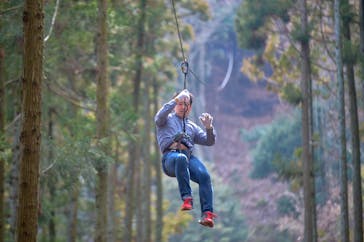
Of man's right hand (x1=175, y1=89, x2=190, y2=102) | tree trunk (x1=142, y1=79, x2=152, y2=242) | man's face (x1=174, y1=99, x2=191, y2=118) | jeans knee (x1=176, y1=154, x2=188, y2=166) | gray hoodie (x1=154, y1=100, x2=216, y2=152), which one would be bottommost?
jeans knee (x1=176, y1=154, x2=188, y2=166)

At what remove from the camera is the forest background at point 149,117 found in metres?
14.0

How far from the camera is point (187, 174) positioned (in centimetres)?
851

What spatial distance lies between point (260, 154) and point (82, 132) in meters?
25.6

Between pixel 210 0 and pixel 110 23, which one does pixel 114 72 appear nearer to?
pixel 110 23

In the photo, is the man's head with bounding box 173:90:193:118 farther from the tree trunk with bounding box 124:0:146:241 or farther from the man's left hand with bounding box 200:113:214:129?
the tree trunk with bounding box 124:0:146:241

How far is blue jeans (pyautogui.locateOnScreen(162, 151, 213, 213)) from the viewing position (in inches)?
333

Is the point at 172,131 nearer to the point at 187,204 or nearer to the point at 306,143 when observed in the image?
the point at 187,204

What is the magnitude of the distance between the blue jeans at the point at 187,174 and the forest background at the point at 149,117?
1396 millimetres

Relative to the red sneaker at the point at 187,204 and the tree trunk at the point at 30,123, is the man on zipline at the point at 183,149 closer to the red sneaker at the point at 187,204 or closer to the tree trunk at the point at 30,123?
the red sneaker at the point at 187,204

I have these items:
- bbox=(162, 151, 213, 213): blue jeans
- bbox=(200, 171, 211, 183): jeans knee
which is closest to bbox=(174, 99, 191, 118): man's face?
bbox=(162, 151, 213, 213): blue jeans

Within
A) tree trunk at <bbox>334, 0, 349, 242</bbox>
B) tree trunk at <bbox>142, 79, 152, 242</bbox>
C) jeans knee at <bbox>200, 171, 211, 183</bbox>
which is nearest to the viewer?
jeans knee at <bbox>200, 171, 211, 183</bbox>

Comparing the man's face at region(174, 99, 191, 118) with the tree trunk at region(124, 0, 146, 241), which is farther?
the tree trunk at region(124, 0, 146, 241)

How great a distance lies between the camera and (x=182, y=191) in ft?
27.8

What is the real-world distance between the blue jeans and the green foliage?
31.5 metres
